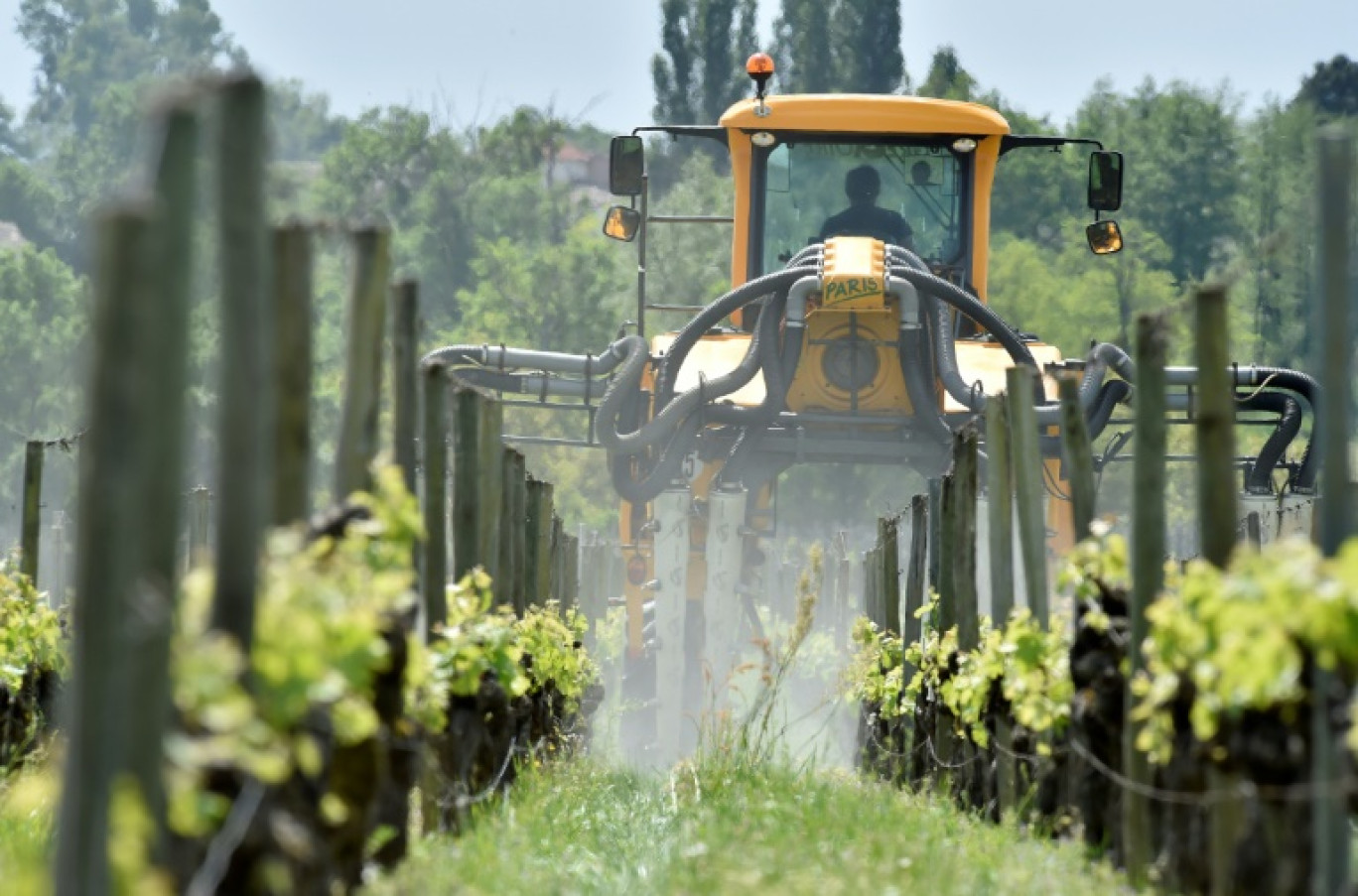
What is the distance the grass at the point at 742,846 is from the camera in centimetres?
980

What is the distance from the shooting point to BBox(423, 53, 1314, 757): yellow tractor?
20.5m

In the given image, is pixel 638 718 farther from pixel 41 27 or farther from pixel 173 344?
pixel 41 27

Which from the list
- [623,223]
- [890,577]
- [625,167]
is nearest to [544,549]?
[890,577]

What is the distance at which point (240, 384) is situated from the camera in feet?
23.4

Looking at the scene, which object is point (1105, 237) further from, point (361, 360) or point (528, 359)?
point (361, 360)

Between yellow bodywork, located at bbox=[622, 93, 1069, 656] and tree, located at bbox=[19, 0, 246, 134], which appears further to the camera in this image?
tree, located at bbox=[19, 0, 246, 134]

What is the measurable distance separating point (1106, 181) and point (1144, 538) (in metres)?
13.5

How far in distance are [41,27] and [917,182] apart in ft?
544

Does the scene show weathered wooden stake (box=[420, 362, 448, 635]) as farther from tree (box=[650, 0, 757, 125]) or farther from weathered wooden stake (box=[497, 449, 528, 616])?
tree (box=[650, 0, 757, 125])

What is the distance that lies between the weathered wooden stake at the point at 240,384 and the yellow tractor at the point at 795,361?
507 inches

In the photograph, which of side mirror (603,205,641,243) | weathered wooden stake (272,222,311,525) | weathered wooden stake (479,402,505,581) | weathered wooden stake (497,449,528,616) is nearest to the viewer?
weathered wooden stake (272,222,311,525)

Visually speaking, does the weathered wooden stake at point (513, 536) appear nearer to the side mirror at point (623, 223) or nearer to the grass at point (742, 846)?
the grass at point (742, 846)

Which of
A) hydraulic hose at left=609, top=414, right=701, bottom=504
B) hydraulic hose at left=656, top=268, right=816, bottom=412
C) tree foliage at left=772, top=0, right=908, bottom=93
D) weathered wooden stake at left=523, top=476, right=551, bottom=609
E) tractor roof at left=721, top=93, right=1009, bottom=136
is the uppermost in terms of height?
tree foliage at left=772, top=0, right=908, bottom=93

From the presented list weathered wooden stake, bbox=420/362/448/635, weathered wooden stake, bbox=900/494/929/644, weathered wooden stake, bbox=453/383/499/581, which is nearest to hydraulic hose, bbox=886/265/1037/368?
weathered wooden stake, bbox=900/494/929/644
